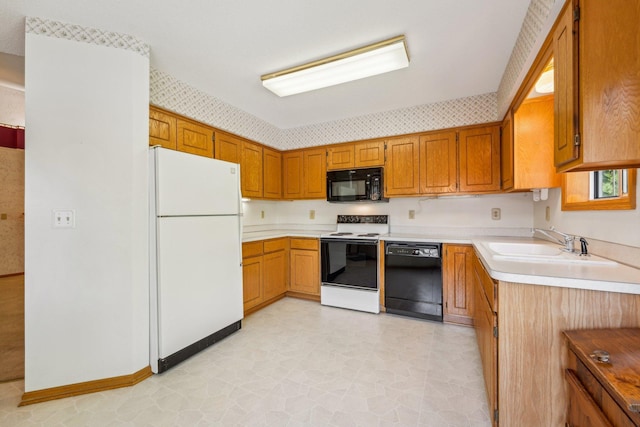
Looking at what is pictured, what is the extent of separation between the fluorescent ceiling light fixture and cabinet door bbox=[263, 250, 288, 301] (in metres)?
1.98

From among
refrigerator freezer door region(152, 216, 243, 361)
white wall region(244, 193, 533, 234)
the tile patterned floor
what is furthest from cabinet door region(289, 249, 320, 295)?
refrigerator freezer door region(152, 216, 243, 361)

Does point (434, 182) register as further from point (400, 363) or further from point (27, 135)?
point (27, 135)

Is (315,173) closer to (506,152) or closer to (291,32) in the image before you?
(291,32)

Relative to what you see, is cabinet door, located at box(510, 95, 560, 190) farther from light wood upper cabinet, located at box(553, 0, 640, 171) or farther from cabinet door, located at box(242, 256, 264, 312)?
cabinet door, located at box(242, 256, 264, 312)

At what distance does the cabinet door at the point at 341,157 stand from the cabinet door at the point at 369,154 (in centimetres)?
8

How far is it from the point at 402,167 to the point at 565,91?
80.3 inches

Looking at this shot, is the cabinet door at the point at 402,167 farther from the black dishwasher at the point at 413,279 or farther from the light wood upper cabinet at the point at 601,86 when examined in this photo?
the light wood upper cabinet at the point at 601,86

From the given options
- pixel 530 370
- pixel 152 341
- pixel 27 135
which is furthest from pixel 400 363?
pixel 27 135

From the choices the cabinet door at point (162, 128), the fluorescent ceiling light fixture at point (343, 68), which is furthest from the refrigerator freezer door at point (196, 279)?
the fluorescent ceiling light fixture at point (343, 68)

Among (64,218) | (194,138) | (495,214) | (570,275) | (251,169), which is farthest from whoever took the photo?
(251,169)

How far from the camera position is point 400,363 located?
2123mm

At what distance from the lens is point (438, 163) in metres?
3.11

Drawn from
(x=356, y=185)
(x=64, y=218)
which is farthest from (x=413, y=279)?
(x=64, y=218)

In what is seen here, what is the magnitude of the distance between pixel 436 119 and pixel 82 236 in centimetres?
346
